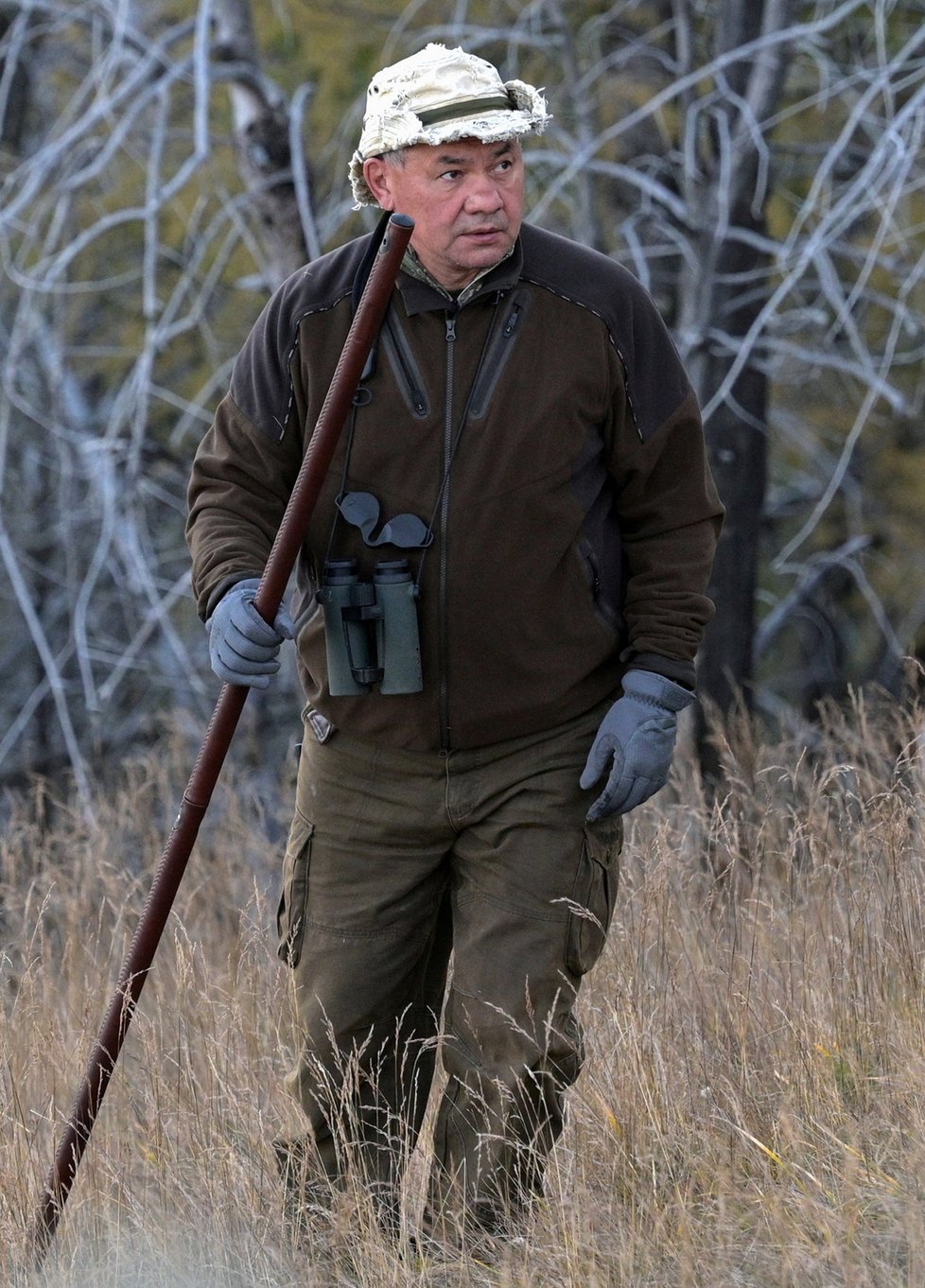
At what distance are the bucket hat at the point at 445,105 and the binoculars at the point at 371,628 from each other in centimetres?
71

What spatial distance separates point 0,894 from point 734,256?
12.3 ft

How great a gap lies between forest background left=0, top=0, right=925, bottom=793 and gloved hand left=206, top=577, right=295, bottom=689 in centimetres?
290

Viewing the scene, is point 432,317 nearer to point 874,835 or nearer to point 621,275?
point 621,275

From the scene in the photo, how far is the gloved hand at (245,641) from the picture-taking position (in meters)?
2.72

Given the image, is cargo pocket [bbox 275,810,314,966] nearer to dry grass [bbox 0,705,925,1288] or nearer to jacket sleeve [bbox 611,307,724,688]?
dry grass [bbox 0,705,925,1288]

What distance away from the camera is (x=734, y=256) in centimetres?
676

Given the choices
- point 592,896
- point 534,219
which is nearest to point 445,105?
point 592,896

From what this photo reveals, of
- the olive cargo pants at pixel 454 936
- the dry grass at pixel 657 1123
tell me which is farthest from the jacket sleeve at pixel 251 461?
the dry grass at pixel 657 1123

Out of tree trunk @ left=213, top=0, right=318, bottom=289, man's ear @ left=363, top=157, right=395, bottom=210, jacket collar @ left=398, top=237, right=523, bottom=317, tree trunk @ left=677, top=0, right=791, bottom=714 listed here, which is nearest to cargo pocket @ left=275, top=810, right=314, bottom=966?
jacket collar @ left=398, top=237, right=523, bottom=317

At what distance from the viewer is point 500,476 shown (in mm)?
2791

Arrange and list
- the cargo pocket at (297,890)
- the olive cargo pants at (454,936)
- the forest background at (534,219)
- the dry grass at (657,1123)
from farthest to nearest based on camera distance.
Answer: the forest background at (534,219), the cargo pocket at (297,890), the olive cargo pants at (454,936), the dry grass at (657,1123)

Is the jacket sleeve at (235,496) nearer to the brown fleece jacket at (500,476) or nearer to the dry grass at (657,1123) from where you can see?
the brown fleece jacket at (500,476)

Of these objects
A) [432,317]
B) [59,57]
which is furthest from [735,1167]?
[59,57]

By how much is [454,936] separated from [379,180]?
1.33m
